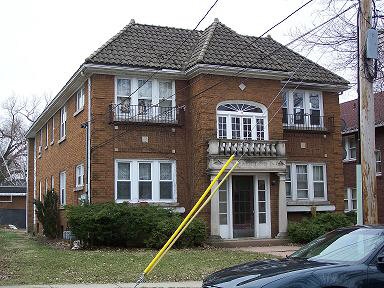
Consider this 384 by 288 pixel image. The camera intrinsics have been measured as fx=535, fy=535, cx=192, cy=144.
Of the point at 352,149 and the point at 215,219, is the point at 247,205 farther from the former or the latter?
the point at 352,149

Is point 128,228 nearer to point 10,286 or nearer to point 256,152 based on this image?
point 256,152

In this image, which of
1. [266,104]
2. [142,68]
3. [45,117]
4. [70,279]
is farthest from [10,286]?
[45,117]

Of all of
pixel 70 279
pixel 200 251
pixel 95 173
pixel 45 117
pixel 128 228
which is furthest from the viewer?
pixel 45 117

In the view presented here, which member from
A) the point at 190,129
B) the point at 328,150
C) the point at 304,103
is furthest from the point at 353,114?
the point at 190,129

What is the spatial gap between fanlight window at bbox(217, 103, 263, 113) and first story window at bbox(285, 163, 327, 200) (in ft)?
11.3

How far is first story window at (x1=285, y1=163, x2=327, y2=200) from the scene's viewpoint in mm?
23766

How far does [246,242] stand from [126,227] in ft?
15.5

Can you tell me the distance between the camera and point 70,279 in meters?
12.1

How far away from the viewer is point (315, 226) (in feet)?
68.0

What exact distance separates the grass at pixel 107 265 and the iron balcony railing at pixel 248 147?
3894mm

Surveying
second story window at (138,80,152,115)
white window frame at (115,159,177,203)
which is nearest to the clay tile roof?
second story window at (138,80,152,115)

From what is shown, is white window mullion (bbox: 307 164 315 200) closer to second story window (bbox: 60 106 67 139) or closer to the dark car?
second story window (bbox: 60 106 67 139)

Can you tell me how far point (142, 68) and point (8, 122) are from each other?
57.2 meters

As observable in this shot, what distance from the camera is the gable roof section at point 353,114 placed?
3085 centimetres
